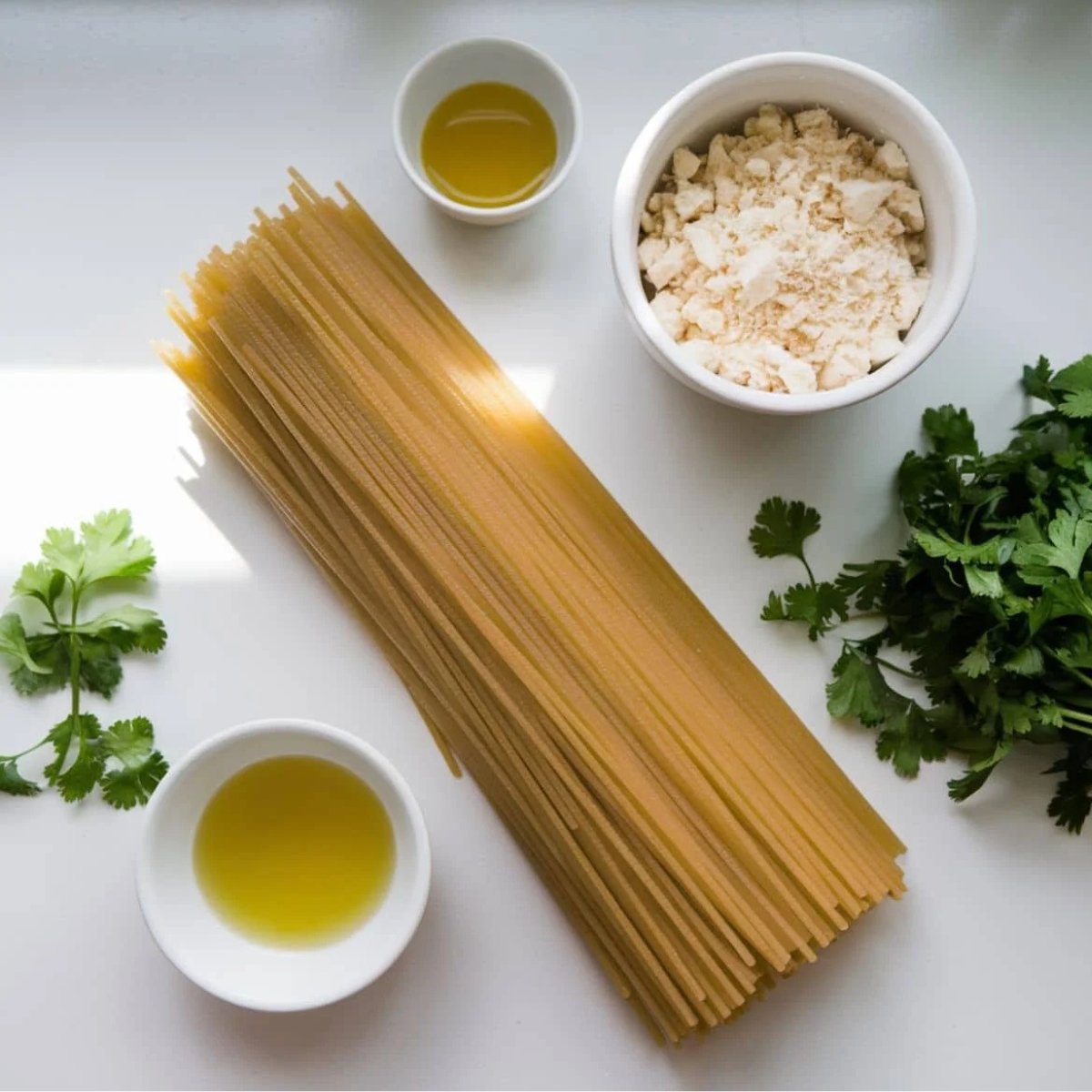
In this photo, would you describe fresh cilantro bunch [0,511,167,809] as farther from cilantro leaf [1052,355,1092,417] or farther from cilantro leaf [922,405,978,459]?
cilantro leaf [1052,355,1092,417]

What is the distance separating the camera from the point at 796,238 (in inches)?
52.4

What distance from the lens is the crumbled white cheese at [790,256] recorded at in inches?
52.1

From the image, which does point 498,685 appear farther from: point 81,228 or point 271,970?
point 81,228

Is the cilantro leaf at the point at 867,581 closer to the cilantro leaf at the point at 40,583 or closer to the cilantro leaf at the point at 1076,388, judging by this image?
the cilantro leaf at the point at 1076,388

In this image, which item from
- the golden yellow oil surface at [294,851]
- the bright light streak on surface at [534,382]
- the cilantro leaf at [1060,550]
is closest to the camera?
the cilantro leaf at [1060,550]

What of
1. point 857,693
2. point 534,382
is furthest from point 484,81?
point 857,693

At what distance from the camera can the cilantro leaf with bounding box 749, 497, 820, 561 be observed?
1.45 m

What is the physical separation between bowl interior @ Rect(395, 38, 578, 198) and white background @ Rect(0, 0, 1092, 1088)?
86 mm

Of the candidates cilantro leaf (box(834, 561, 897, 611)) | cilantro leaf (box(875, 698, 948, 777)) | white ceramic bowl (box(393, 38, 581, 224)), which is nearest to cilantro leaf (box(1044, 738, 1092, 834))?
cilantro leaf (box(875, 698, 948, 777))

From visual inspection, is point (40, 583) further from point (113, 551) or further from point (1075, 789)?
point (1075, 789)

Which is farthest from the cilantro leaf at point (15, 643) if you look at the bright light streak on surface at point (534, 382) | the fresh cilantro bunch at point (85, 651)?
the bright light streak on surface at point (534, 382)

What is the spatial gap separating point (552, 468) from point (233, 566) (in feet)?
1.38

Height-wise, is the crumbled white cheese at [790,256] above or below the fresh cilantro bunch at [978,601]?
above

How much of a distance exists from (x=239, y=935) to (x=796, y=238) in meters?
1.02
